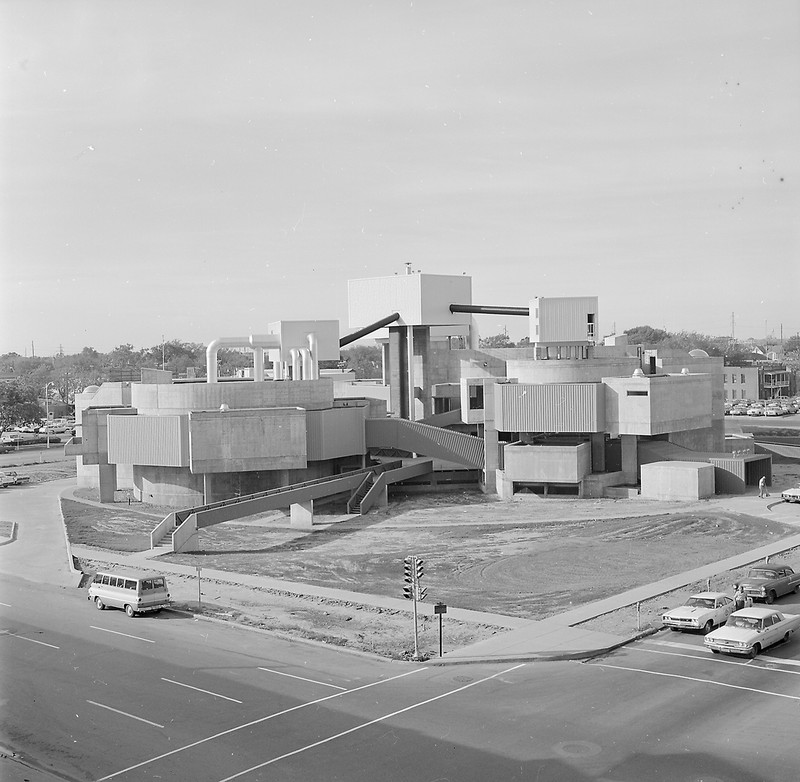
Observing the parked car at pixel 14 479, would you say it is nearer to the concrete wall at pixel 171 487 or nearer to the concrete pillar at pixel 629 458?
the concrete wall at pixel 171 487

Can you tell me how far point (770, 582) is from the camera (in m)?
42.9

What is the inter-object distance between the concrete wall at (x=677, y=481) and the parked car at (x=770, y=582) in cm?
3034

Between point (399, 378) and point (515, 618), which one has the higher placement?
point (399, 378)

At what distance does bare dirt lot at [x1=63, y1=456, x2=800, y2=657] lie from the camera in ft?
137

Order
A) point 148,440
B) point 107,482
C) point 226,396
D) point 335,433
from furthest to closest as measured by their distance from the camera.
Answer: point 107,482
point 335,433
point 226,396
point 148,440

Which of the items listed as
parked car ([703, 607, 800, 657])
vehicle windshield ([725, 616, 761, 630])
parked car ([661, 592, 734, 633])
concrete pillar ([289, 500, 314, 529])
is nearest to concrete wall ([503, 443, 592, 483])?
concrete pillar ([289, 500, 314, 529])

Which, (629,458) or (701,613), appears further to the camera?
(629,458)

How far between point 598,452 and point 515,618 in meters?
43.4

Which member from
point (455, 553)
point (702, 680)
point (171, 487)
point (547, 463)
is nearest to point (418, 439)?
point (547, 463)

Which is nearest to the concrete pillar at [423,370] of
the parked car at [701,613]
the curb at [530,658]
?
the parked car at [701,613]

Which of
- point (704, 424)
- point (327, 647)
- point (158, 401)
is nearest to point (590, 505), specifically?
point (704, 424)

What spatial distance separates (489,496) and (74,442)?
36190 millimetres

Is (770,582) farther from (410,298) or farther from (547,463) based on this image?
(410,298)

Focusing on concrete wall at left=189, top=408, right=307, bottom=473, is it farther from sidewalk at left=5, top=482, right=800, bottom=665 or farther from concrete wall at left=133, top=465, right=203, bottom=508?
sidewalk at left=5, top=482, right=800, bottom=665
